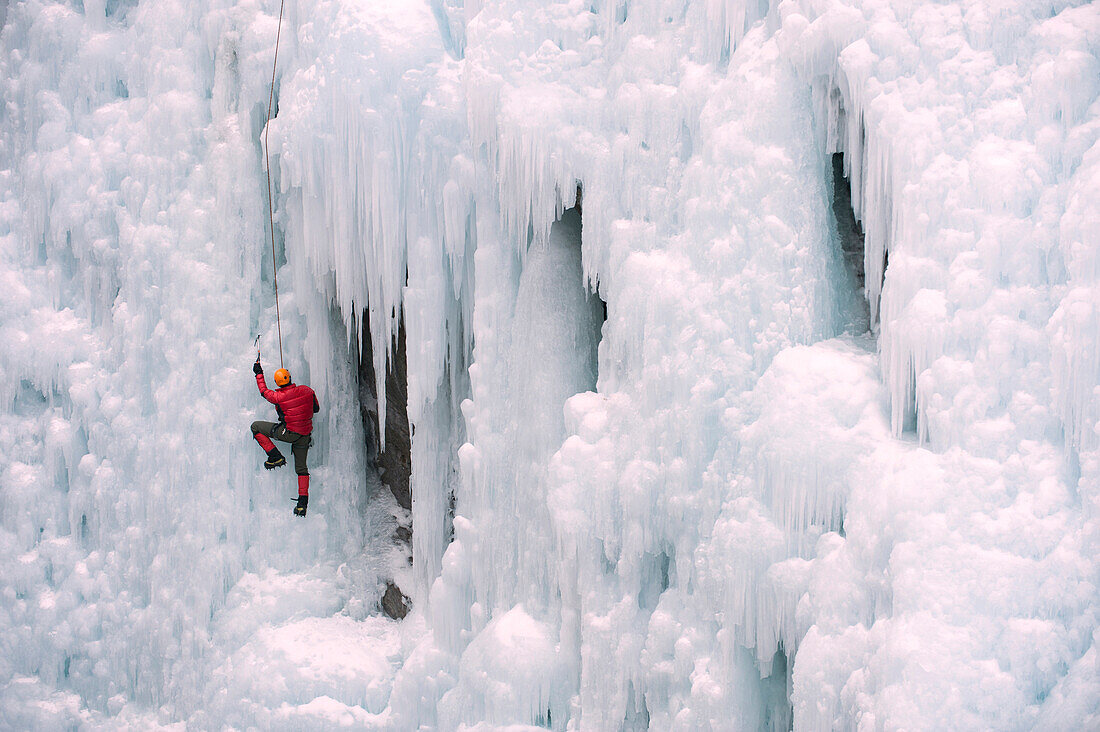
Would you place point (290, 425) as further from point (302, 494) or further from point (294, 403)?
point (302, 494)

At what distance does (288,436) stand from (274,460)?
9.6 inches

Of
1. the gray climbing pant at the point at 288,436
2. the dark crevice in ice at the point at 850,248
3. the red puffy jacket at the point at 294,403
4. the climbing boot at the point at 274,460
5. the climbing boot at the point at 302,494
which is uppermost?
the dark crevice in ice at the point at 850,248

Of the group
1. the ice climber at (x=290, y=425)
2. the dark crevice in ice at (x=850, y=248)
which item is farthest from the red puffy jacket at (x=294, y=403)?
the dark crevice in ice at (x=850, y=248)

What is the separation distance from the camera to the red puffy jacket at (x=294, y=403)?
263 inches

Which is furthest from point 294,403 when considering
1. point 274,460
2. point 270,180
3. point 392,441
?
point 270,180

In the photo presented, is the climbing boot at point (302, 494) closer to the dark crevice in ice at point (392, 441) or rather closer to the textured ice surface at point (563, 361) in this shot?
the textured ice surface at point (563, 361)

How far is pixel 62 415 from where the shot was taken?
7.16m

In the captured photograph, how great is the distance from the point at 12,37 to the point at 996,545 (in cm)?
731

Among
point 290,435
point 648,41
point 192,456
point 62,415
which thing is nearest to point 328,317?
point 290,435

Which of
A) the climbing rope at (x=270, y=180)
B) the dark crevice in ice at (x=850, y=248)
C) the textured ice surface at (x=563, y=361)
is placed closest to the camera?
the textured ice surface at (x=563, y=361)

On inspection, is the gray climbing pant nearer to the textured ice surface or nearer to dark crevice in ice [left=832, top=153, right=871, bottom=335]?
the textured ice surface

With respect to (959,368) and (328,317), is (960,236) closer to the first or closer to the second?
(959,368)

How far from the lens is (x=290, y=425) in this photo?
6805 millimetres

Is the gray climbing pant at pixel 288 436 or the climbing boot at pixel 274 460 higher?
the gray climbing pant at pixel 288 436
